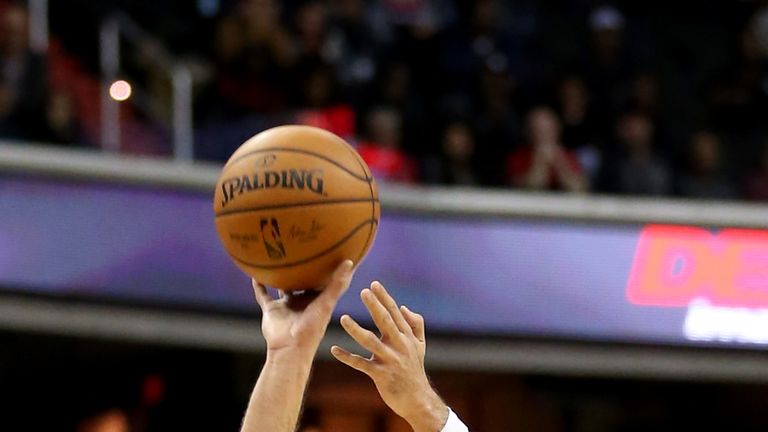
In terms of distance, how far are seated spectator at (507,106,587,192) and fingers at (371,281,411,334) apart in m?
5.95

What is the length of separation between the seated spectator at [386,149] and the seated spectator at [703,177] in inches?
76.6

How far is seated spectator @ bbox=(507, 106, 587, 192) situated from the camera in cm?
848

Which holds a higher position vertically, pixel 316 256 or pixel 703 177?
pixel 703 177

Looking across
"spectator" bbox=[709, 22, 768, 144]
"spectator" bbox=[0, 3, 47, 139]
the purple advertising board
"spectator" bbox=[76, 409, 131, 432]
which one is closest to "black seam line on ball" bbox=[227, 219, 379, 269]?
the purple advertising board

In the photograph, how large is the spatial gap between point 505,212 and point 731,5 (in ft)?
15.2

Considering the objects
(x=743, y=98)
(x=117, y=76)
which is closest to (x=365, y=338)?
(x=117, y=76)

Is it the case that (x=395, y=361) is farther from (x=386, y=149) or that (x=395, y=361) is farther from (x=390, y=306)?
(x=386, y=149)

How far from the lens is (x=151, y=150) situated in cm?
760

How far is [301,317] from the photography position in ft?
8.36

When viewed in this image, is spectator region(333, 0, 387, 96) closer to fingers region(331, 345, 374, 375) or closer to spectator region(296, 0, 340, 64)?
spectator region(296, 0, 340, 64)

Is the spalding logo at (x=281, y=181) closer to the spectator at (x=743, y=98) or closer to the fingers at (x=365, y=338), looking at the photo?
the fingers at (x=365, y=338)

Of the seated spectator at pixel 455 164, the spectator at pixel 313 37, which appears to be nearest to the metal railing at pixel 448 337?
the seated spectator at pixel 455 164

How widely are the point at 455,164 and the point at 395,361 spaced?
610 centimetres

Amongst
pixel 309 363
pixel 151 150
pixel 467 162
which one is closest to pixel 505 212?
pixel 467 162
